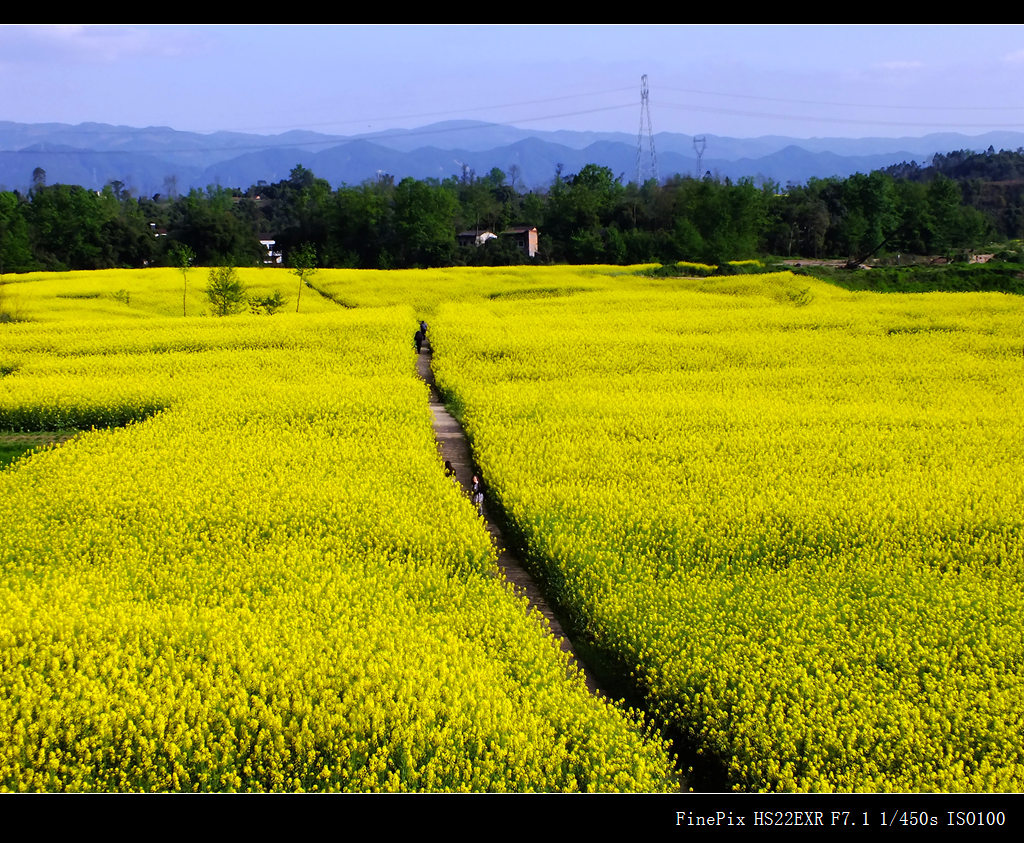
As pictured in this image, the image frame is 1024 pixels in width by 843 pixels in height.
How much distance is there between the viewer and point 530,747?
6816 millimetres

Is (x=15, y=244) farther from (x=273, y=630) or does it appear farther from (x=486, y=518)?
(x=273, y=630)

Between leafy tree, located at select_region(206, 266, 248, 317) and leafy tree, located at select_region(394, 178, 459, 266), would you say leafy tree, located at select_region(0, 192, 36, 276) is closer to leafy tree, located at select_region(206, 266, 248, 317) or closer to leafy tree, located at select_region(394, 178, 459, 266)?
leafy tree, located at select_region(206, 266, 248, 317)

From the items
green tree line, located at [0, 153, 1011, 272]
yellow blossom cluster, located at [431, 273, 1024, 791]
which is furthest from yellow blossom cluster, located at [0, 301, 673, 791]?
green tree line, located at [0, 153, 1011, 272]

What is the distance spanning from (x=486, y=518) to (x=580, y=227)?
220 ft

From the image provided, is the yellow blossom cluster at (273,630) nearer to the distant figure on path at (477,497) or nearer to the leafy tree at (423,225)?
the distant figure on path at (477,497)

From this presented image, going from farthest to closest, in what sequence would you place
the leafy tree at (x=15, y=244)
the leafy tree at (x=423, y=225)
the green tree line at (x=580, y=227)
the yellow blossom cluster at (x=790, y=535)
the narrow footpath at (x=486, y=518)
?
the leafy tree at (x=423, y=225)
the green tree line at (x=580, y=227)
the leafy tree at (x=15, y=244)
the narrow footpath at (x=486, y=518)
the yellow blossom cluster at (x=790, y=535)

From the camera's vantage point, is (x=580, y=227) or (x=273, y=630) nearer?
(x=273, y=630)

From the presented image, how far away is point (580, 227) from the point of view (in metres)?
77.0

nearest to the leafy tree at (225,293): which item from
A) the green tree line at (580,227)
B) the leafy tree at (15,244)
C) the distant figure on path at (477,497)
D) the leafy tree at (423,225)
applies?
the green tree line at (580,227)

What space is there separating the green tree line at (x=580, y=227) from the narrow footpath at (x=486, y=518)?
4362cm

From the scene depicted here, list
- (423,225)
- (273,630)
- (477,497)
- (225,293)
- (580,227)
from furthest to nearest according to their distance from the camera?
1. (580,227)
2. (423,225)
3. (225,293)
4. (477,497)
5. (273,630)

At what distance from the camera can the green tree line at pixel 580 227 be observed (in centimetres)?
6500

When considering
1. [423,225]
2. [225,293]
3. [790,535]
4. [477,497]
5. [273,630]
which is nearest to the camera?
[273,630]

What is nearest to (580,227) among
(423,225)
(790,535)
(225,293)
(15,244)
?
(423,225)
